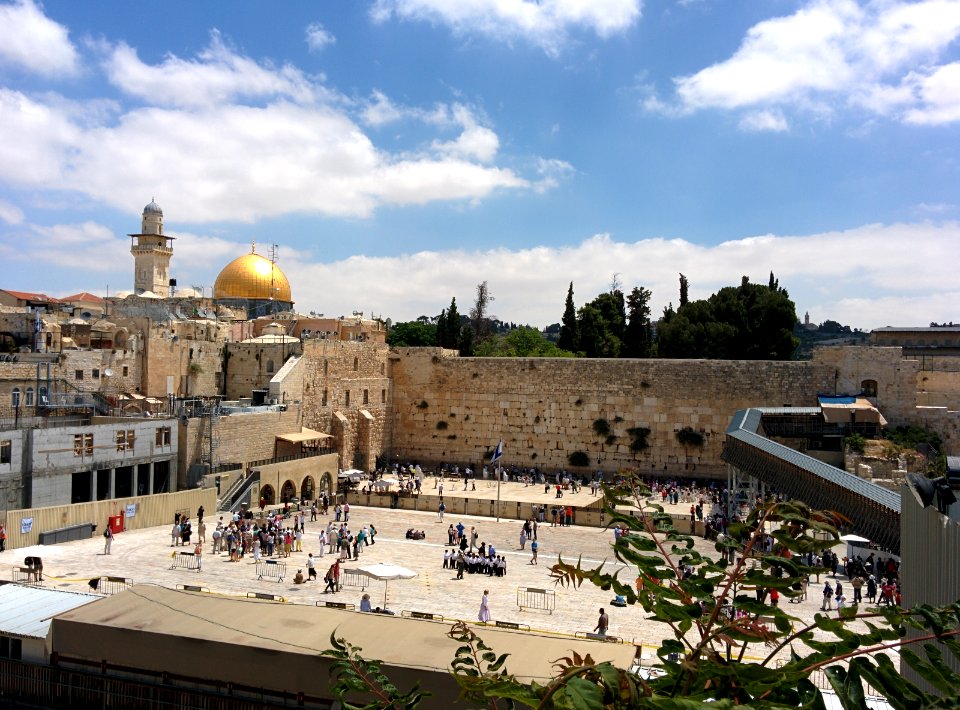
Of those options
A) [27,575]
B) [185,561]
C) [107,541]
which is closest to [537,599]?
[185,561]

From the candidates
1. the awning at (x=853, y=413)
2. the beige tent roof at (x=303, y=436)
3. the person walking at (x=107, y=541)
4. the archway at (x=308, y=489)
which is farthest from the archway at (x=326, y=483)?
the awning at (x=853, y=413)

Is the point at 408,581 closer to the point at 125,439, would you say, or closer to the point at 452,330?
the point at 125,439

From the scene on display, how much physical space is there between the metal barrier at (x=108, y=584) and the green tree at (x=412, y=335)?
45528 millimetres

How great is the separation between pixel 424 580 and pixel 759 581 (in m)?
13.8

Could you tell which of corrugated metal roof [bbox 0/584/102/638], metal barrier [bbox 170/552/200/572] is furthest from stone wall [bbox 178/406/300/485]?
corrugated metal roof [bbox 0/584/102/638]

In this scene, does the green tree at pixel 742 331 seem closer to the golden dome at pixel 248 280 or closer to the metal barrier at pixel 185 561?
the golden dome at pixel 248 280

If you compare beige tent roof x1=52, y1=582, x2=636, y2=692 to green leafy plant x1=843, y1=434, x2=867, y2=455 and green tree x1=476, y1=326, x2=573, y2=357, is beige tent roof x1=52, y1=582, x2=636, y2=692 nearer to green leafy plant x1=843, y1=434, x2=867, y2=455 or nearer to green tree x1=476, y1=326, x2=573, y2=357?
green leafy plant x1=843, y1=434, x2=867, y2=455

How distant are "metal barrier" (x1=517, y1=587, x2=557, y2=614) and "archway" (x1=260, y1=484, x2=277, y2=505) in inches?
441

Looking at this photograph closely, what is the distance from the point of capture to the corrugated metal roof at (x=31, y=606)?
33.6ft

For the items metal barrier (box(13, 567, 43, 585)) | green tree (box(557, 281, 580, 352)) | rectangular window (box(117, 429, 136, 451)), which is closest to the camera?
metal barrier (box(13, 567, 43, 585))

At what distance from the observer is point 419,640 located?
909 cm

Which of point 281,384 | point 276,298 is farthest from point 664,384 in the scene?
point 276,298

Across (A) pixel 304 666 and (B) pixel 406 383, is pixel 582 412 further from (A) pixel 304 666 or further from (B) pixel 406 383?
(A) pixel 304 666

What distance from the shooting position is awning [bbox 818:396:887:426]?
1015 inches
